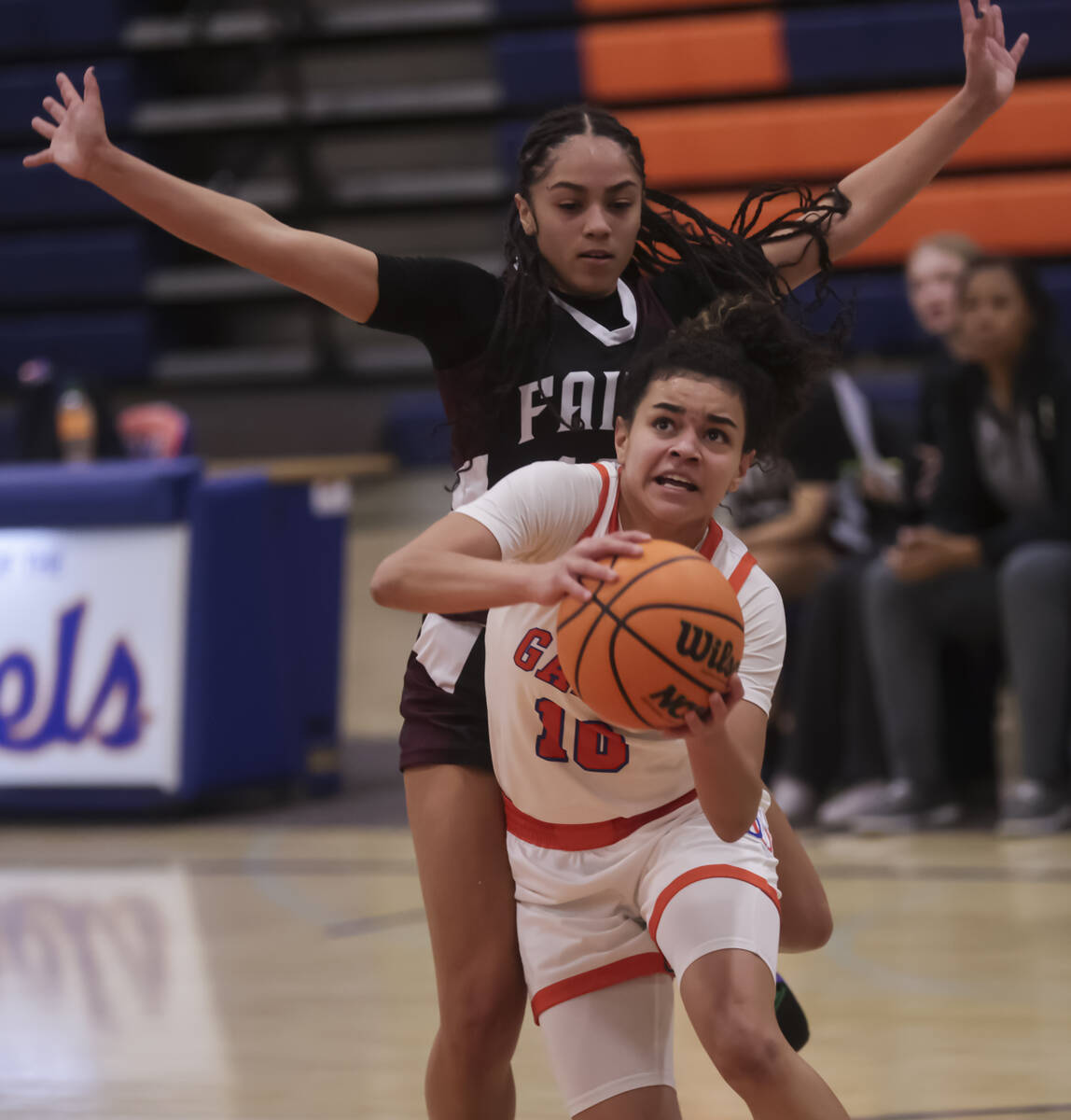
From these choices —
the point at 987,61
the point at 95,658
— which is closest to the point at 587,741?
the point at 987,61

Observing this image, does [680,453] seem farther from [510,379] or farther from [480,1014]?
[480,1014]

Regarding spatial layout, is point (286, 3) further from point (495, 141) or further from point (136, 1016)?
point (136, 1016)

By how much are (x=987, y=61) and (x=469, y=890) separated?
4.84ft

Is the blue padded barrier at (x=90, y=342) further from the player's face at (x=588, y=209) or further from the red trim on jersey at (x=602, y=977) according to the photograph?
the red trim on jersey at (x=602, y=977)

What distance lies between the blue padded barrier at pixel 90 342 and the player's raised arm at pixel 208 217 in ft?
23.0

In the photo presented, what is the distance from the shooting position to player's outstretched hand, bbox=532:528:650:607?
5.76 ft

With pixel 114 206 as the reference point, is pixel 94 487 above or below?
below

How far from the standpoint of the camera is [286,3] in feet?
28.9

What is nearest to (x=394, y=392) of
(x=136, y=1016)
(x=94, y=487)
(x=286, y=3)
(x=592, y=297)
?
(x=286, y=3)

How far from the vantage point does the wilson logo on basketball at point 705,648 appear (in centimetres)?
179

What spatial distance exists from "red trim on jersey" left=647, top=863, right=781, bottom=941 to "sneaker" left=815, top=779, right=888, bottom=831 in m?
2.88

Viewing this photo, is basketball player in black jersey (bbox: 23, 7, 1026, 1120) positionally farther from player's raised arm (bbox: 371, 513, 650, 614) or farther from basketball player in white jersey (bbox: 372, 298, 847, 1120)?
player's raised arm (bbox: 371, 513, 650, 614)

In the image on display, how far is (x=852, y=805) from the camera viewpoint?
15.9 ft

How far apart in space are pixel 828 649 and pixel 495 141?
492 centimetres
